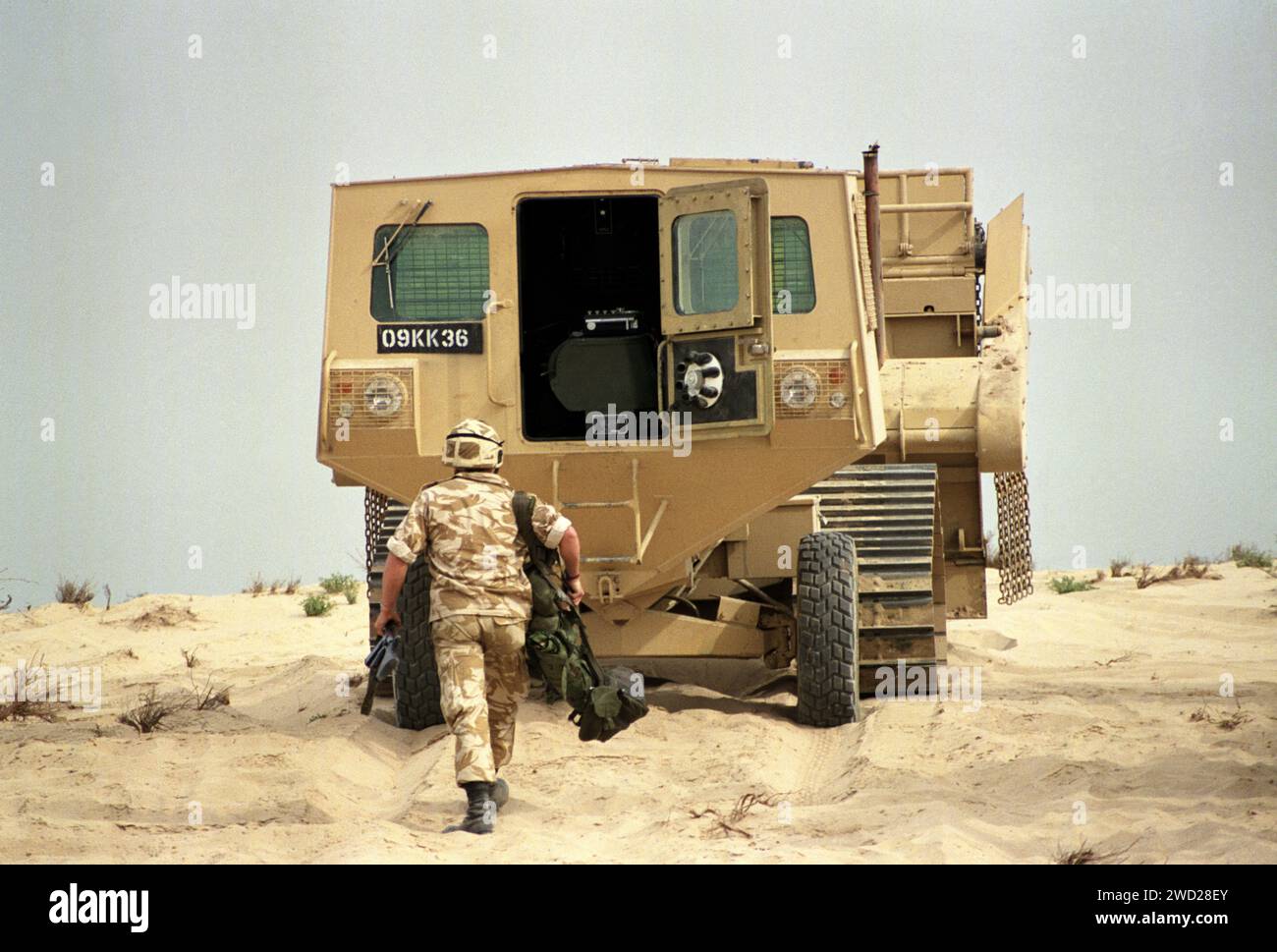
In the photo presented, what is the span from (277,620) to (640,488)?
883 cm

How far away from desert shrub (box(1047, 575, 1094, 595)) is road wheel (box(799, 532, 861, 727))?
32.0 ft

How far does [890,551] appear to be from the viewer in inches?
414

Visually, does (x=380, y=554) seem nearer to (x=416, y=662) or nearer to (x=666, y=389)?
(x=416, y=662)

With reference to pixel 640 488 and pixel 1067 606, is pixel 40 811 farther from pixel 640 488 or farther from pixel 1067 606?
pixel 1067 606

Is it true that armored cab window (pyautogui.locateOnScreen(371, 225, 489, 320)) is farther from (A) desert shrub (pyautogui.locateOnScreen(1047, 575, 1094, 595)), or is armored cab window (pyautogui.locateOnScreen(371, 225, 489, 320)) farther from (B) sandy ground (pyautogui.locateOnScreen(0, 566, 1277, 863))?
(A) desert shrub (pyautogui.locateOnScreen(1047, 575, 1094, 595))

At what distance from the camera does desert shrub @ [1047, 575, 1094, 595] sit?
62.9 ft

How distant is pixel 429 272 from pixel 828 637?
2895mm

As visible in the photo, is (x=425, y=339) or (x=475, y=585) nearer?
(x=475, y=585)

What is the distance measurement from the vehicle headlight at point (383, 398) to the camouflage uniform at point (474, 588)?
135 centimetres

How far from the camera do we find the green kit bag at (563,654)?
8.00 m

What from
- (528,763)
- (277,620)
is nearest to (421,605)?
(528,763)

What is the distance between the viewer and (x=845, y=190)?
31.0 feet

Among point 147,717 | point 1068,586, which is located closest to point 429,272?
point 147,717

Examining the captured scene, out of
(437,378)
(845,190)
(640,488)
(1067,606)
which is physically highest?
(845,190)
